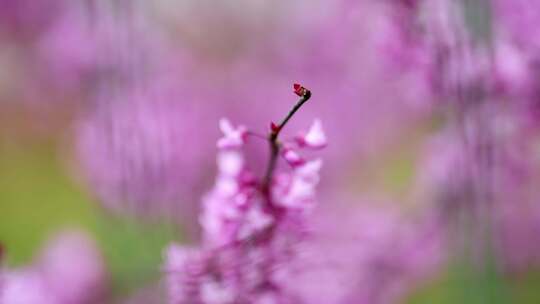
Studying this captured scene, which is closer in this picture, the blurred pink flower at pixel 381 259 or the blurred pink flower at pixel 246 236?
the blurred pink flower at pixel 246 236

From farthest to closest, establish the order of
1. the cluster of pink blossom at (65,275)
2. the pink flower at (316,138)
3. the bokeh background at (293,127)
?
1. the cluster of pink blossom at (65,275)
2. the bokeh background at (293,127)
3. the pink flower at (316,138)

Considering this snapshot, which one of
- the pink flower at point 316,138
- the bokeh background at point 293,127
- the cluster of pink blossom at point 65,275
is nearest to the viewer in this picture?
the pink flower at point 316,138

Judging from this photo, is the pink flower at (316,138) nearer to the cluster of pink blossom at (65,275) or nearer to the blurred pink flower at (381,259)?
the blurred pink flower at (381,259)

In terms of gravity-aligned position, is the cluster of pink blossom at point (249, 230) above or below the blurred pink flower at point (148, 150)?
below

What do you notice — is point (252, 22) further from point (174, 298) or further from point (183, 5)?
point (174, 298)

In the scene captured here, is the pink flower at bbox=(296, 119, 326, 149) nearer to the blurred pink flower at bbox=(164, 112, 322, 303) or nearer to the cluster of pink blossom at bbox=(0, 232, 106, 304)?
the blurred pink flower at bbox=(164, 112, 322, 303)

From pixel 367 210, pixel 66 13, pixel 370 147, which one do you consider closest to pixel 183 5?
pixel 66 13

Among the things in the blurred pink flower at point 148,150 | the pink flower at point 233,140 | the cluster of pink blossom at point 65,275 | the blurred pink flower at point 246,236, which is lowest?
the blurred pink flower at point 246,236

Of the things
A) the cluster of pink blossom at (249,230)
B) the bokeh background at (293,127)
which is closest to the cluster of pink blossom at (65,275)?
the bokeh background at (293,127)

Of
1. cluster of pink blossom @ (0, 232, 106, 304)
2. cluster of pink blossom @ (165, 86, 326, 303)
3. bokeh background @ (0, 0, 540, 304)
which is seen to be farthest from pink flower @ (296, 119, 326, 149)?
cluster of pink blossom @ (0, 232, 106, 304)
